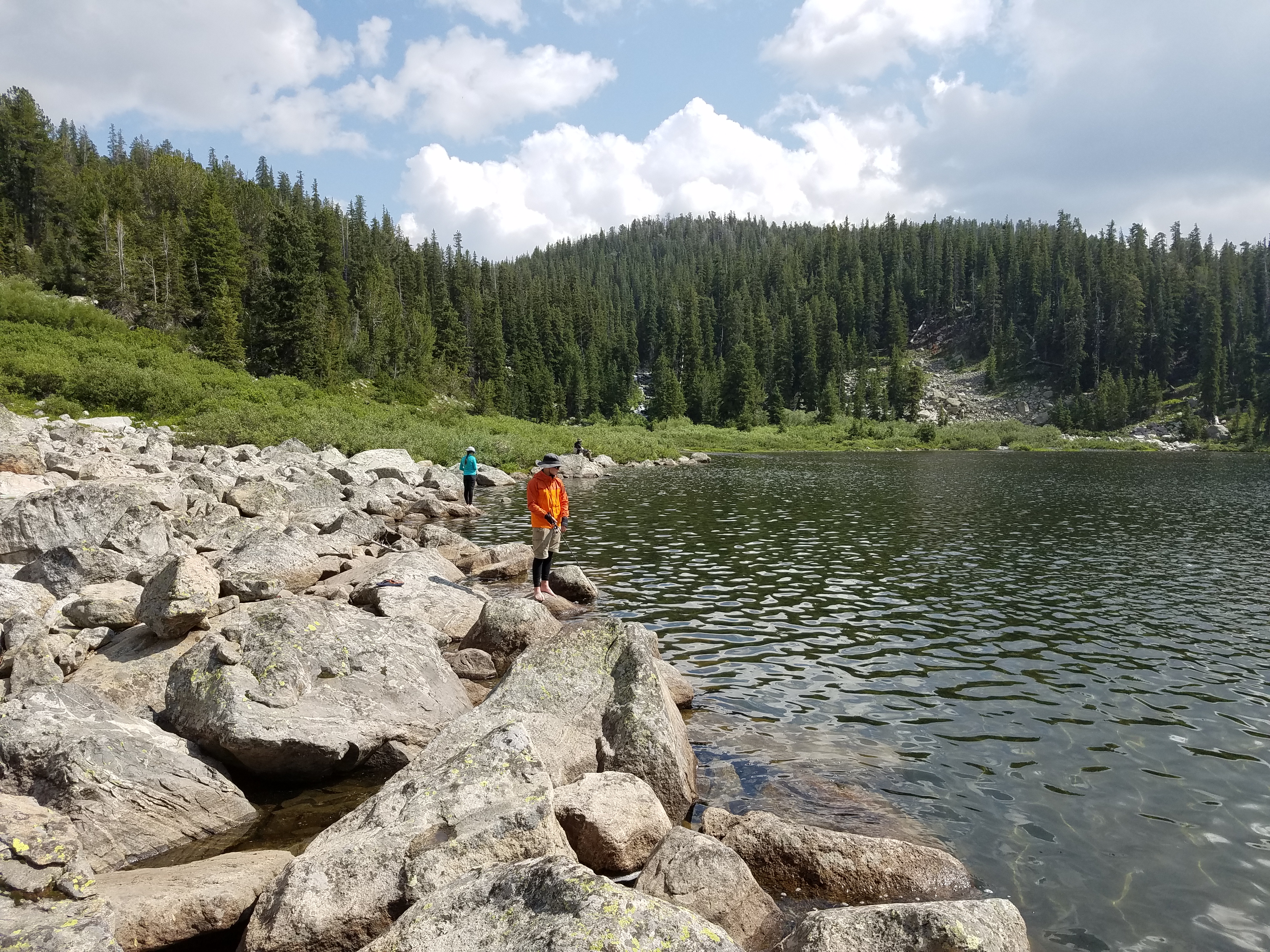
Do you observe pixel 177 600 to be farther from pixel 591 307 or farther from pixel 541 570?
pixel 591 307

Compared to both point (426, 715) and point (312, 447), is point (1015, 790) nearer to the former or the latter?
point (426, 715)

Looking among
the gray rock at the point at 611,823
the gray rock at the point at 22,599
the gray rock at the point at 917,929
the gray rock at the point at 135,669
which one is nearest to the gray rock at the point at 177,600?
the gray rock at the point at 135,669

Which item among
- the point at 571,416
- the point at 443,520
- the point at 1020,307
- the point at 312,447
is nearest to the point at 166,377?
the point at 312,447

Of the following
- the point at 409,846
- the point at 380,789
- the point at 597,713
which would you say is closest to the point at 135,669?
the point at 380,789

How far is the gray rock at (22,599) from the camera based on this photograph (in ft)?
37.6

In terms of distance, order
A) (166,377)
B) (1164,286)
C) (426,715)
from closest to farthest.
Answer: (426,715)
(166,377)
(1164,286)

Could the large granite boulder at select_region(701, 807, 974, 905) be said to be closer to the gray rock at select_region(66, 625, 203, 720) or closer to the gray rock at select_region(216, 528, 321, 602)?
the gray rock at select_region(66, 625, 203, 720)

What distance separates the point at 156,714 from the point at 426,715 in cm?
326

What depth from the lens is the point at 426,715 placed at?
993 cm

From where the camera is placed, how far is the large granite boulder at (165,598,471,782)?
27.9ft

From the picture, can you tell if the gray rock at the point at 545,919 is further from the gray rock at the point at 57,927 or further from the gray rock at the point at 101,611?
the gray rock at the point at 101,611

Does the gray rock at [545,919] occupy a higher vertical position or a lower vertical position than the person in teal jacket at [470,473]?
lower

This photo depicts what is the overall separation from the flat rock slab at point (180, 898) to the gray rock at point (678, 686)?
6.17 metres

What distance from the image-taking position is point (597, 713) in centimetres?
936
